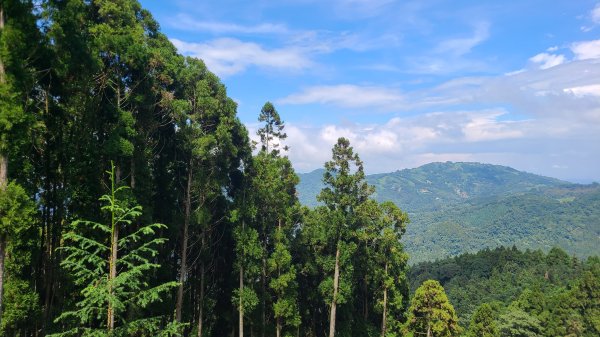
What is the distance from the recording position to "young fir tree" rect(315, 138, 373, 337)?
24969mm

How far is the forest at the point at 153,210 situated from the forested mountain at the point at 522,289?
75.1 ft

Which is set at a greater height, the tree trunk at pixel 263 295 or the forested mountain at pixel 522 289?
the tree trunk at pixel 263 295

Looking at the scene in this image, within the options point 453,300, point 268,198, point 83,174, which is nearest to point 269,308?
point 268,198

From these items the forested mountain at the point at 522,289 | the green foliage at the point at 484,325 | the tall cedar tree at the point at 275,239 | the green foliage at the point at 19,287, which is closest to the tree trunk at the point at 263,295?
the tall cedar tree at the point at 275,239

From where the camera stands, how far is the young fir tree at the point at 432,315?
31469 mm

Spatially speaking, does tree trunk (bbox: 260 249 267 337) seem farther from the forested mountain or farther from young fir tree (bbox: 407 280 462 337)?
the forested mountain

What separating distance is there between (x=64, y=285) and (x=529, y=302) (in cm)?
5806

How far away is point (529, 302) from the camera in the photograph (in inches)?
2143

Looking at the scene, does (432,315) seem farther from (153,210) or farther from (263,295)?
(153,210)

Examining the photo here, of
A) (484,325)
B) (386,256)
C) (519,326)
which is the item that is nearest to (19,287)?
(386,256)

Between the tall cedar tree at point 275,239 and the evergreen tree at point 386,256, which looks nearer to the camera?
the tall cedar tree at point 275,239

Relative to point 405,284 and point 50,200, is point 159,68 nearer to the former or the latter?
point 50,200

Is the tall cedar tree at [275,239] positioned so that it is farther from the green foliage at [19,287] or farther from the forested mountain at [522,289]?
the forested mountain at [522,289]

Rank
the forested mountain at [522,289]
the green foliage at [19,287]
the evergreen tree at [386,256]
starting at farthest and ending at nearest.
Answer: the forested mountain at [522,289] < the evergreen tree at [386,256] < the green foliage at [19,287]
